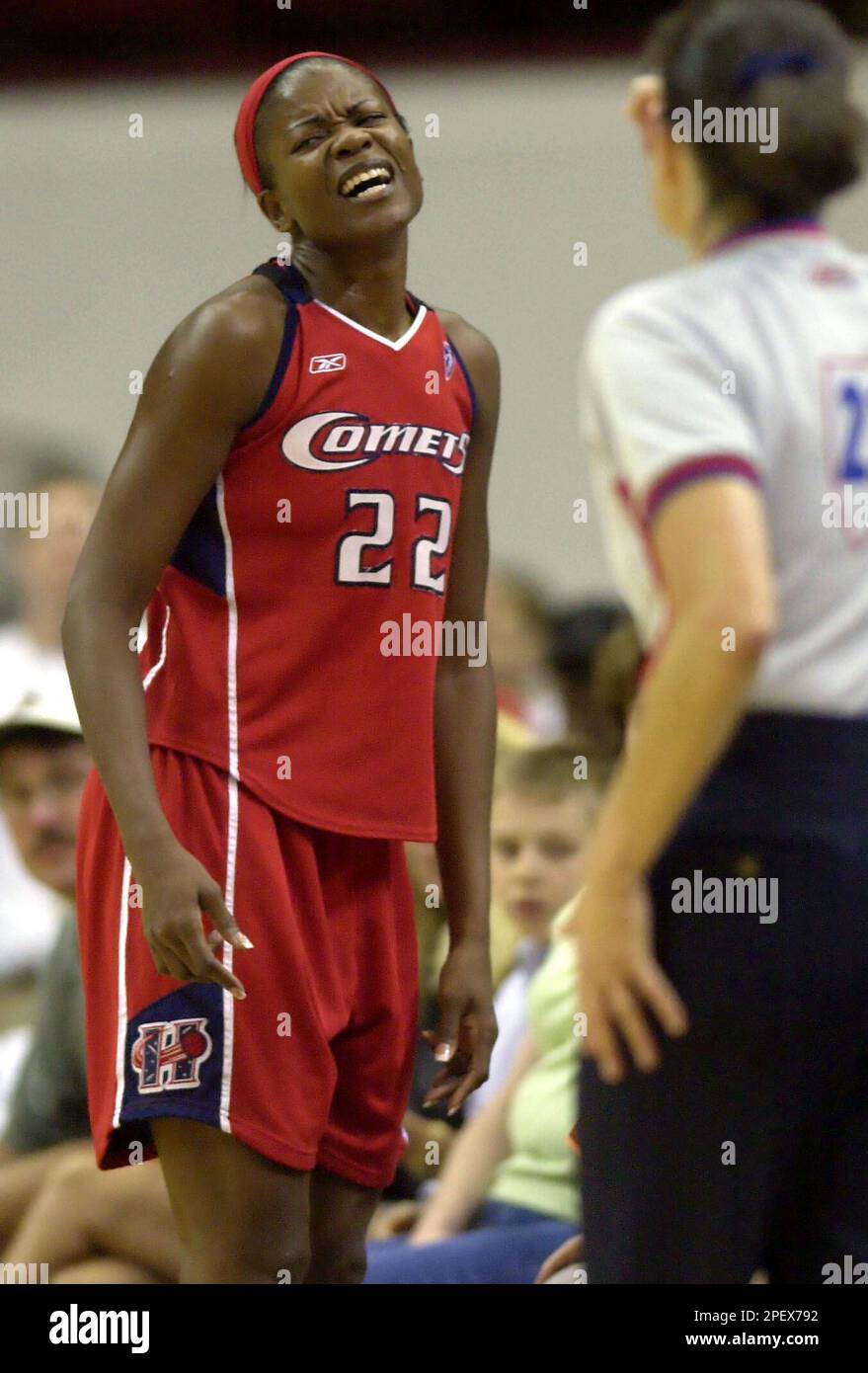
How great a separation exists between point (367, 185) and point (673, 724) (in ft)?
2.70

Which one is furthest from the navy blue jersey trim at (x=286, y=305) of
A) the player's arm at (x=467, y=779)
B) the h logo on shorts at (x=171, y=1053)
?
the h logo on shorts at (x=171, y=1053)

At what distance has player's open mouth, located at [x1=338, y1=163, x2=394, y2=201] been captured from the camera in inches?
83.0

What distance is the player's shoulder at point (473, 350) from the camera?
7.51 ft

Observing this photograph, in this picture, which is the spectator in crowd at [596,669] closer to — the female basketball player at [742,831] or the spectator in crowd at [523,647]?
the spectator in crowd at [523,647]

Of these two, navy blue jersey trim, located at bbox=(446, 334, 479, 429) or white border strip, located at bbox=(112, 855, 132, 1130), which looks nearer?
white border strip, located at bbox=(112, 855, 132, 1130)

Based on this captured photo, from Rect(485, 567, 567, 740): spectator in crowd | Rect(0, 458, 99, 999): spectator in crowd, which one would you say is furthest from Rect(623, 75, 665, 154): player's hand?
Rect(485, 567, 567, 740): spectator in crowd

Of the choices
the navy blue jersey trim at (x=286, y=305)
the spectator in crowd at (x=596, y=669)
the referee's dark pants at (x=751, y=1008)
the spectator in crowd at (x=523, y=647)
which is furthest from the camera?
the spectator in crowd at (x=523, y=647)

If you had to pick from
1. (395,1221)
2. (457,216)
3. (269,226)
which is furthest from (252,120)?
(457,216)

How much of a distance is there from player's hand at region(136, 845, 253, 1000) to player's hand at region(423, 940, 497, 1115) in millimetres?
376

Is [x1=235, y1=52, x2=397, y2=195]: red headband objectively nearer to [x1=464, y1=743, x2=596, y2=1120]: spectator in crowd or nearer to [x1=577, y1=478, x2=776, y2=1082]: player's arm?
[x1=577, y1=478, x2=776, y2=1082]: player's arm

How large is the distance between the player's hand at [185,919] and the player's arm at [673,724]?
1.46ft

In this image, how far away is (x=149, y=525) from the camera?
2.04 meters
